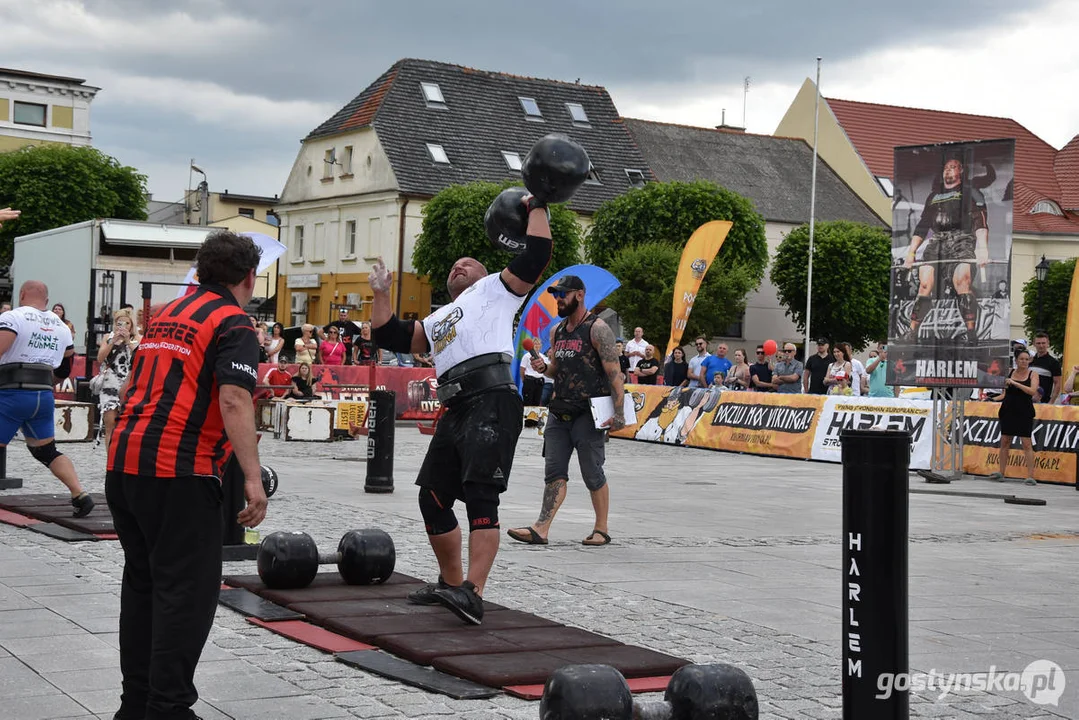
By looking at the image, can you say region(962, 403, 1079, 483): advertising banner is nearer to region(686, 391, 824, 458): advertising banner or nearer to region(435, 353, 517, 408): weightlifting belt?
region(686, 391, 824, 458): advertising banner

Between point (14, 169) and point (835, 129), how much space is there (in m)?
37.9

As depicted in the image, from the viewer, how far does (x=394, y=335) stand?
283 inches

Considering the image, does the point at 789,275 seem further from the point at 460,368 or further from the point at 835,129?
the point at 460,368

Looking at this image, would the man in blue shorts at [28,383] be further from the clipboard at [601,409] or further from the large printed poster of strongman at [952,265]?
the large printed poster of strongman at [952,265]

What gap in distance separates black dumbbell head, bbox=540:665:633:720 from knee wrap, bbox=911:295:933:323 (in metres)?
13.7

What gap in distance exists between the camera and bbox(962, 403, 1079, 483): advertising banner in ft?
59.6

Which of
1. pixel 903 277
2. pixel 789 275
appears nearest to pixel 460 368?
pixel 903 277

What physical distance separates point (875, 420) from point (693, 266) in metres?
7.80

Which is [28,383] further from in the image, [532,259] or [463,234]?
[463,234]

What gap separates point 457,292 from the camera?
7410 mm

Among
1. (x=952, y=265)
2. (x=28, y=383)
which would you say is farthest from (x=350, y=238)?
(x=28, y=383)

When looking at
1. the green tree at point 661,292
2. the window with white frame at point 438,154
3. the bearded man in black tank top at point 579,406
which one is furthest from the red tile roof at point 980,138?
the bearded man in black tank top at point 579,406

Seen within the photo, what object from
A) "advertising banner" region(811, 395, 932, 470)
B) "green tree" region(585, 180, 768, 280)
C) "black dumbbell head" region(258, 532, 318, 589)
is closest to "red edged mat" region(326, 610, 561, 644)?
"black dumbbell head" region(258, 532, 318, 589)

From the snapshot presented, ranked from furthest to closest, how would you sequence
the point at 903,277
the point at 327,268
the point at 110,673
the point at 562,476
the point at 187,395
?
the point at 327,268 < the point at 903,277 < the point at 562,476 < the point at 110,673 < the point at 187,395
